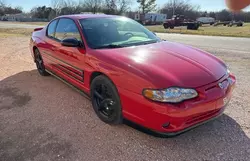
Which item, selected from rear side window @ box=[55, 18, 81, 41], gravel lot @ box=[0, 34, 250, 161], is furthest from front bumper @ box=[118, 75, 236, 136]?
rear side window @ box=[55, 18, 81, 41]

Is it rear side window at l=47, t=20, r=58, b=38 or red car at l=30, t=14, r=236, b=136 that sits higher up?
rear side window at l=47, t=20, r=58, b=38

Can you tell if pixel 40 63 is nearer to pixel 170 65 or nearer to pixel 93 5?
pixel 170 65

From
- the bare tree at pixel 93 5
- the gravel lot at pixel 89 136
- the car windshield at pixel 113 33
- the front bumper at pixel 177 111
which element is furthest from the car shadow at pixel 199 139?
the bare tree at pixel 93 5

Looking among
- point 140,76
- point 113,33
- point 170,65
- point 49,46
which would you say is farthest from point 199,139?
point 49,46

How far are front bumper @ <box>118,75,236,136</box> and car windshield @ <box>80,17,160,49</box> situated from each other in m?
1.07

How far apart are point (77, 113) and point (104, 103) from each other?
65cm

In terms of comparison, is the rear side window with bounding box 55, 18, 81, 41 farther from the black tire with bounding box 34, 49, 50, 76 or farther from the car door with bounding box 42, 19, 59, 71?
the black tire with bounding box 34, 49, 50, 76

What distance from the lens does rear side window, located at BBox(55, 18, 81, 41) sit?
3.73 metres

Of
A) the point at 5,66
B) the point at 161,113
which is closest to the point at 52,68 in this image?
the point at 5,66

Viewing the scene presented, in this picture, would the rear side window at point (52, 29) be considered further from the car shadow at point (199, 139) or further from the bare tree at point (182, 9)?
the bare tree at point (182, 9)

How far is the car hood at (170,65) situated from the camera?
243 centimetres

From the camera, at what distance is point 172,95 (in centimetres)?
232

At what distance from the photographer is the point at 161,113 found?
2324 mm

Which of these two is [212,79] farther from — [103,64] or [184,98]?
[103,64]
